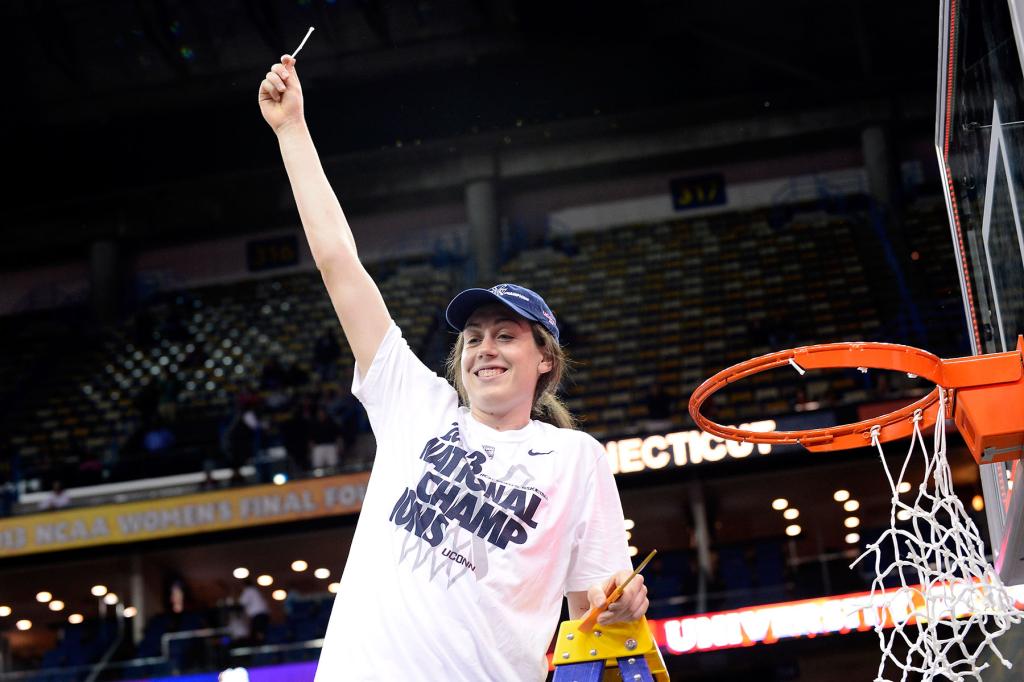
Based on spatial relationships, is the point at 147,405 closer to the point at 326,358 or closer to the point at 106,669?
the point at 326,358

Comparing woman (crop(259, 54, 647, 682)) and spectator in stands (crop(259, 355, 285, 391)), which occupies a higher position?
spectator in stands (crop(259, 355, 285, 391))

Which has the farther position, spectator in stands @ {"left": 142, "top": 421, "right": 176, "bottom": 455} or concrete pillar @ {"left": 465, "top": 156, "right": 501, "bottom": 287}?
concrete pillar @ {"left": 465, "top": 156, "right": 501, "bottom": 287}

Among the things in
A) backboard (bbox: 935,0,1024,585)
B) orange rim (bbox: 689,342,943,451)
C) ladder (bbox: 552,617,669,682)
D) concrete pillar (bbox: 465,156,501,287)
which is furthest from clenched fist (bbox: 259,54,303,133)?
concrete pillar (bbox: 465,156,501,287)

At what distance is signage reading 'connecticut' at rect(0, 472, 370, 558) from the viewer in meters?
12.3

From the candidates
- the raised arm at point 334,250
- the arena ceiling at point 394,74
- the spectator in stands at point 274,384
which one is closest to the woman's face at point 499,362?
the raised arm at point 334,250

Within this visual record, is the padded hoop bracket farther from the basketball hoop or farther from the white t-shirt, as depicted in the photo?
the white t-shirt

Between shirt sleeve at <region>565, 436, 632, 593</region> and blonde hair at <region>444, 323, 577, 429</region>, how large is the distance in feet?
1.16

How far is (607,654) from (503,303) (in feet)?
2.64

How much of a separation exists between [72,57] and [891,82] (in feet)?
37.5

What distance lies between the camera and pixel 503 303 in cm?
247

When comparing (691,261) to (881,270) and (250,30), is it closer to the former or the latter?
(881,270)

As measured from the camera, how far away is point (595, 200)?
57.8 ft

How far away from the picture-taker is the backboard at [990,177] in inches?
120

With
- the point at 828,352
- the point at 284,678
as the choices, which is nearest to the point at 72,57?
the point at 284,678
